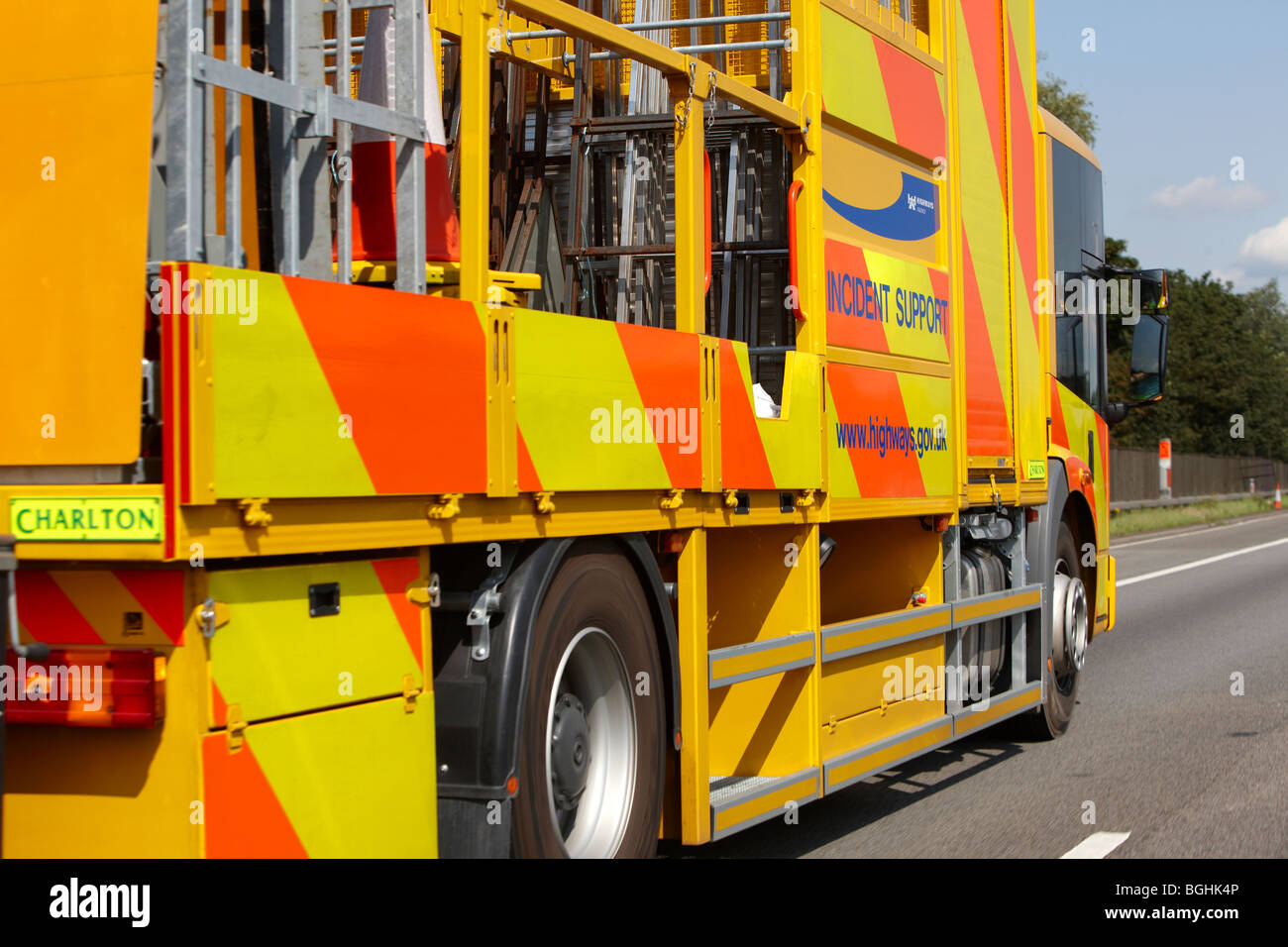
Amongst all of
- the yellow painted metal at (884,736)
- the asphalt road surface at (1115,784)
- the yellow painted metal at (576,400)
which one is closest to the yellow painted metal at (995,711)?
the yellow painted metal at (884,736)

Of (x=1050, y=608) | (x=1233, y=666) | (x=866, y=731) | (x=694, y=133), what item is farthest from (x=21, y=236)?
(x=1233, y=666)

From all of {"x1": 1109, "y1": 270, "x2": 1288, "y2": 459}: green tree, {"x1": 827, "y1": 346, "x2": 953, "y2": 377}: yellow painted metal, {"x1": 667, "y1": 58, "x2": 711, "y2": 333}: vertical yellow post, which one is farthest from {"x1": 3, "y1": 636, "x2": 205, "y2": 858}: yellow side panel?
{"x1": 1109, "y1": 270, "x2": 1288, "y2": 459}: green tree

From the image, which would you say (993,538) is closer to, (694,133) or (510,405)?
(694,133)

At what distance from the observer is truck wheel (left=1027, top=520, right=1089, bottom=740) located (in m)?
9.00

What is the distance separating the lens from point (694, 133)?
5328 mm

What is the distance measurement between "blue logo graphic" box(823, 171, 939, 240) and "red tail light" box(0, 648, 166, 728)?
12.6ft

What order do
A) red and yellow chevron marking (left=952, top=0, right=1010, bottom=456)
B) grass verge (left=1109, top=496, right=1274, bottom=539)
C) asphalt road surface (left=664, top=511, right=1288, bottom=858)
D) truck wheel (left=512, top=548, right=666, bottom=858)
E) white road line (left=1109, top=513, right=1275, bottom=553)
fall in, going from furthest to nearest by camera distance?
1. grass verge (left=1109, top=496, right=1274, bottom=539)
2. white road line (left=1109, top=513, right=1275, bottom=553)
3. red and yellow chevron marking (left=952, top=0, right=1010, bottom=456)
4. asphalt road surface (left=664, top=511, right=1288, bottom=858)
5. truck wheel (left=512, top=548, right=666, bottom=858)

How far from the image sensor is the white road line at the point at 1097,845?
6125 millimetres

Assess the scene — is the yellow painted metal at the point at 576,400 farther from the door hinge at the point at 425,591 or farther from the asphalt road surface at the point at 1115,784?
the asphalt road surface at the point at 1115,784

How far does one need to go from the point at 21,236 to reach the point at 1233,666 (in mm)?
10666

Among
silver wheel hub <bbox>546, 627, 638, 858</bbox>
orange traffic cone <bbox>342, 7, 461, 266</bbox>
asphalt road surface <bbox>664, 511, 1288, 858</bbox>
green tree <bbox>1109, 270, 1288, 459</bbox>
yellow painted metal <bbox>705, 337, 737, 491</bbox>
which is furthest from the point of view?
green tree <bbox>1109, 270, 1288, 459</bbox>

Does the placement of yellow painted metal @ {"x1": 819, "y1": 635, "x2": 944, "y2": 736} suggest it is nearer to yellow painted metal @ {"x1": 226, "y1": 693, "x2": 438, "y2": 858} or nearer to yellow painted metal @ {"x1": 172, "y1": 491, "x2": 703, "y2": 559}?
yellow painted metal @ {"x1": 172, "y1": 491, "x2": 703, "y2": 559}

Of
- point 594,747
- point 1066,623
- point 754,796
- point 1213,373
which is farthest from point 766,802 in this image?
point 1213,373
